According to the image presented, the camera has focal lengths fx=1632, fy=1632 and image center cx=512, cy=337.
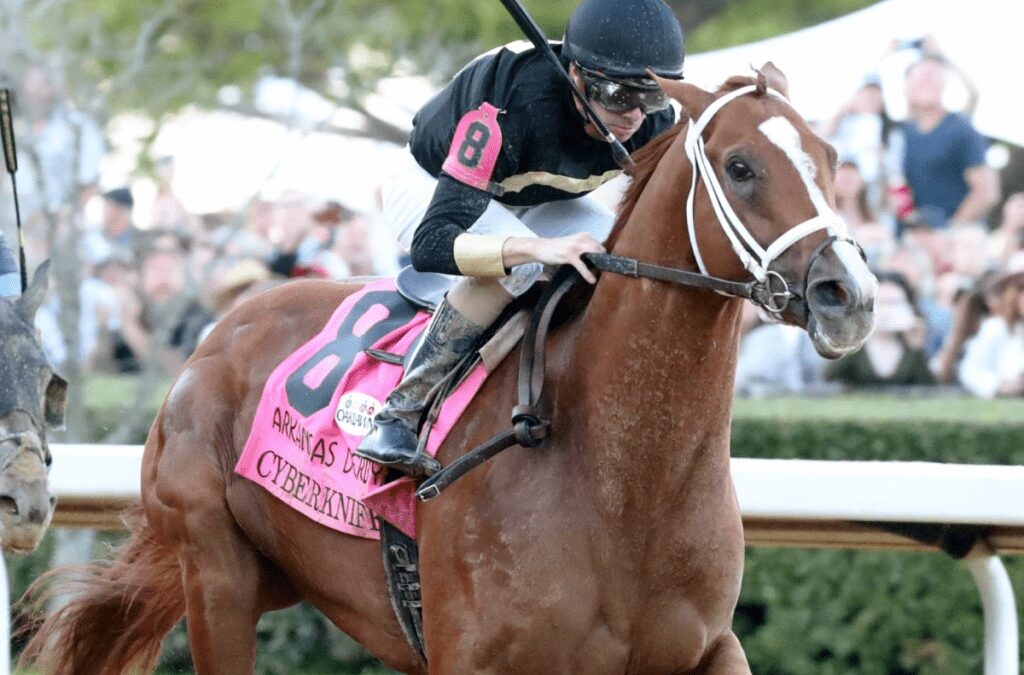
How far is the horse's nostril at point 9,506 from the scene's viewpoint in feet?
11.4

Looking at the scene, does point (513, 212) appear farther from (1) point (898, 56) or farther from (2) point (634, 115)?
(1) point (898, 56)

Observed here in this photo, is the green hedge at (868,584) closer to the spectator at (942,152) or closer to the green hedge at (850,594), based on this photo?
the green hedge at (850,594)

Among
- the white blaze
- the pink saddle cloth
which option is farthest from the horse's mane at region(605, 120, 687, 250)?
the pink saddle cloth

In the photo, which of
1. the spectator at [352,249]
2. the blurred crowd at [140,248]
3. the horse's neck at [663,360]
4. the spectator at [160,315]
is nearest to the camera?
the horse's neck at [663,360]

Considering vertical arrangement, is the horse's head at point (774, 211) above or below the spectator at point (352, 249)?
above

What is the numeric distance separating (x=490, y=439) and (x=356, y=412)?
57 centimetres

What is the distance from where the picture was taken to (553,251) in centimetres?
388

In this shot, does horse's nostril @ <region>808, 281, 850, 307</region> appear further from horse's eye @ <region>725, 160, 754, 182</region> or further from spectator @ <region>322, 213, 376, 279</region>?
spectator @ <region>322, 213, 376, 279</region>

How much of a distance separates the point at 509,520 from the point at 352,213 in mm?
5517

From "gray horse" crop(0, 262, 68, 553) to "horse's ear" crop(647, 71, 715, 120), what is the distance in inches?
57.3

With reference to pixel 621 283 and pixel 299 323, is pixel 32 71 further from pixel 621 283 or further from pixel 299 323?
pixel 621 283

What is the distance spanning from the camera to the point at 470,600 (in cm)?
391

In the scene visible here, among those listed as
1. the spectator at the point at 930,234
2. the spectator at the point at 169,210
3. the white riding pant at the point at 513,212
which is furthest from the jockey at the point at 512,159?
the spectator at the point at 169,210

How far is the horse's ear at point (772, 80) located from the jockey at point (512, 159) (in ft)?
0.98
